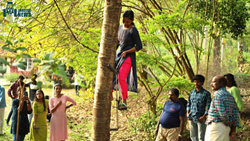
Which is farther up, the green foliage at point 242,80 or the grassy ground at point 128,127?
the green foliage at point 242,80

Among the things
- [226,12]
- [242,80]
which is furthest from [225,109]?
[242,80]

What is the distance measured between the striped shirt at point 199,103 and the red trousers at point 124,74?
203 centimetres

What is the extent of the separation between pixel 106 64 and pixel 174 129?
293 cm

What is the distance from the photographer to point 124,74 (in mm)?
4738

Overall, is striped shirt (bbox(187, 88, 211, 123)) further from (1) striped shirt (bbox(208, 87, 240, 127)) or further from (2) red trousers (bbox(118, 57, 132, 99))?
(2) red trousers (bbox(118, 57, 132, 99))

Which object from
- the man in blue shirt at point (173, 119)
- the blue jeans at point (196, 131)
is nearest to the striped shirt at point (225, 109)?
the man in blue shirt at point (173, 119)

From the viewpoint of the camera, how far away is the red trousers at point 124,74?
471cm

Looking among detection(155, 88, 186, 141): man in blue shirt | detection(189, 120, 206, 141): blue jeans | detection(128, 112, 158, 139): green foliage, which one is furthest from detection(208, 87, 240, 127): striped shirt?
detection(128, 112, 158, 139): green foliage

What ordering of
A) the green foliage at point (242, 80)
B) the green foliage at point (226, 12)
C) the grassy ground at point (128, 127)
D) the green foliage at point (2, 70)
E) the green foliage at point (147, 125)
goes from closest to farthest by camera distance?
1. the green foliage at point (2, 70)
2. the grassy ground at point (128, 127)
3. the green foliage at point (147, 125)
4. the green foliage at point (226, 12)
5. the green foliage at point (242, 80)

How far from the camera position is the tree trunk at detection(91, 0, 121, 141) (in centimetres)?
385

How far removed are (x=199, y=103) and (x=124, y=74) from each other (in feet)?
7.15

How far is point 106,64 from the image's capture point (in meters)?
3.85

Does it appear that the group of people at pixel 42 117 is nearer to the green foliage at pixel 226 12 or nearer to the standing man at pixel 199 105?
the standing man at pixel 199 105

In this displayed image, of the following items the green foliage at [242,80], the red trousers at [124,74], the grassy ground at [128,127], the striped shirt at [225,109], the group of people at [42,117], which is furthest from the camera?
the green foliage at [242,80]
